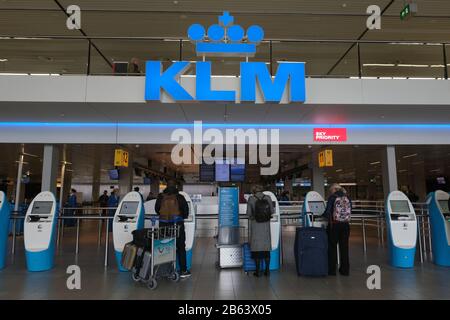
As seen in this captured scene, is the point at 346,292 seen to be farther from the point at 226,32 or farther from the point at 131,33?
the point at 131,33

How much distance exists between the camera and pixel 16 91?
6.42 metres

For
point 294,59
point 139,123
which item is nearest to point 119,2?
point 139,123

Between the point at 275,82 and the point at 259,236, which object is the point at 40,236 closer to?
the point at 259,236

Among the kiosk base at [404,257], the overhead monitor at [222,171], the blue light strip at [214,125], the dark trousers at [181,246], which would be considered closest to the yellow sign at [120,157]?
the blue light strip at [214,125]

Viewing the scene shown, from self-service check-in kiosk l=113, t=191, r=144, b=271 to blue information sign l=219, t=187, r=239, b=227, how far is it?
1.80 meters

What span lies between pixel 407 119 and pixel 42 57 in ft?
35.0

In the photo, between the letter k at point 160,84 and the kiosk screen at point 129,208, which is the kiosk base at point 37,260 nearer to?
the kiosk screen at point 129,208

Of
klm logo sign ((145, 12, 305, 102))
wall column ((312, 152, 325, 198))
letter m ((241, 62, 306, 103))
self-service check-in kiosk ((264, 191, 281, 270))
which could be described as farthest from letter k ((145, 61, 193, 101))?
wall column ((312, 152, 325, 198))

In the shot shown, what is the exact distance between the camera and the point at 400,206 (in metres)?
6.39

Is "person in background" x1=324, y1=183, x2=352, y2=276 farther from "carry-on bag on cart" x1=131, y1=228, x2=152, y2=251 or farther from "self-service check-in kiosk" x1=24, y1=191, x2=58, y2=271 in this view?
"self-service check-in kiosk" x1=24, y1=191, x2=58, y2=271

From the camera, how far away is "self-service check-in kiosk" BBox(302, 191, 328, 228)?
21.1ft

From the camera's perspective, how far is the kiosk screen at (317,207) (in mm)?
6725

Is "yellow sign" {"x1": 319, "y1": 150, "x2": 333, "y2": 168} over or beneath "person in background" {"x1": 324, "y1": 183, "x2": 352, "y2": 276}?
over

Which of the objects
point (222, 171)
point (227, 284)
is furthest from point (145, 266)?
point (222, 171)
